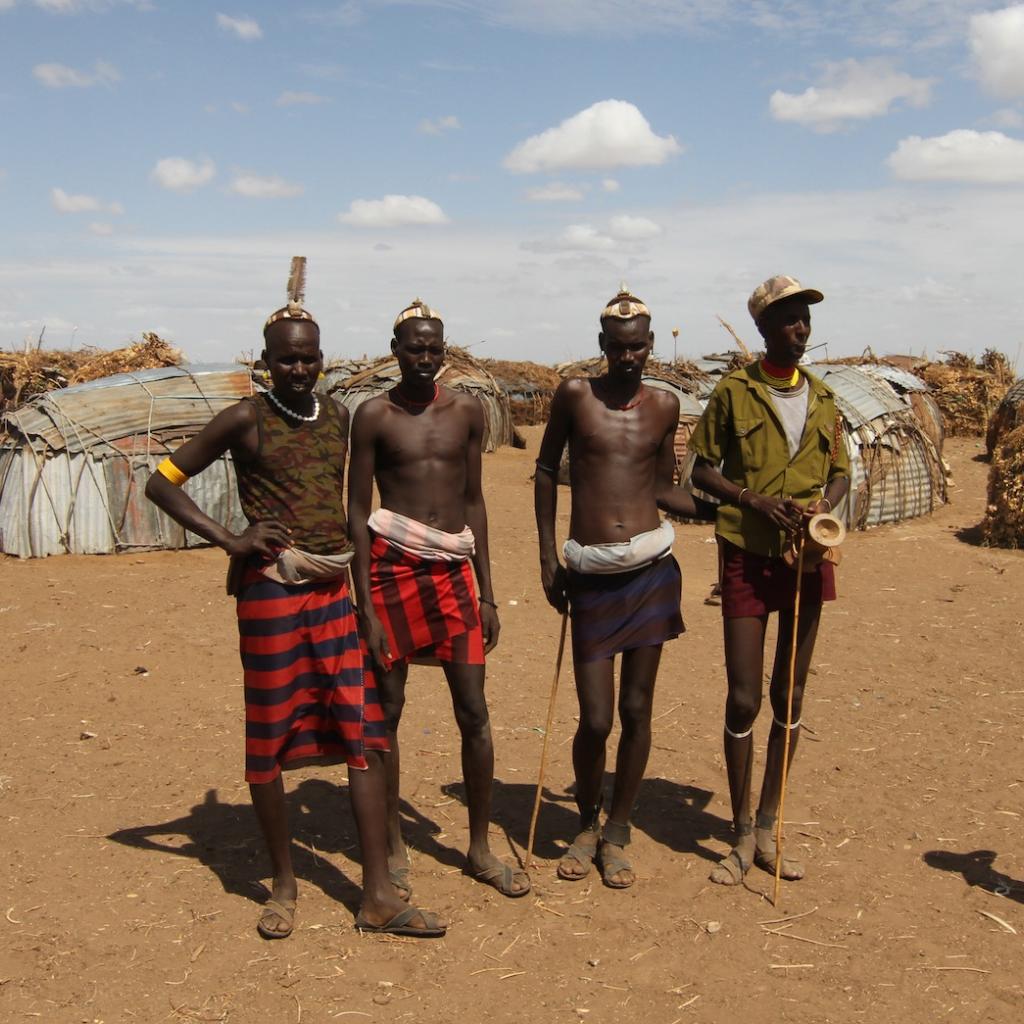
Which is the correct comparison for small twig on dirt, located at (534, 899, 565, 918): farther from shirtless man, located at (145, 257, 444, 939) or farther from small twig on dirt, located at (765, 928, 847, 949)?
small twig on dirt, located at (765, 928, 847, 949)

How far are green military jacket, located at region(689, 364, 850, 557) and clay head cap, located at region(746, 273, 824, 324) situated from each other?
Result: 0.73ft

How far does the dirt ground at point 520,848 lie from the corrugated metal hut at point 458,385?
9494 mm

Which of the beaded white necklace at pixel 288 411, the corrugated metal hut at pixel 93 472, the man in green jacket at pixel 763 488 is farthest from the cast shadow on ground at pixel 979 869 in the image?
the corrugated metal hut at pixel 93 472

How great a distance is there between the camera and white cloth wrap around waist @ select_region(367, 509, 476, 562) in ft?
11.9

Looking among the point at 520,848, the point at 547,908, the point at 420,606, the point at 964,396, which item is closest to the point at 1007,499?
the point at 520,848

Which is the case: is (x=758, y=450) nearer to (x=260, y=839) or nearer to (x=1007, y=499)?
(x=260, y=839)

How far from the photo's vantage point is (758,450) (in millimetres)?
3816

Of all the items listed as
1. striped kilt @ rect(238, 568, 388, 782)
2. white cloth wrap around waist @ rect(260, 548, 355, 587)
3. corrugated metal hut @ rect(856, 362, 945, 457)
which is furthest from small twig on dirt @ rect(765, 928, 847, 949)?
corrugated metal hut @ rect(856, 362, 945, 457)

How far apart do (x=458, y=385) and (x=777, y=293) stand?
13627mm

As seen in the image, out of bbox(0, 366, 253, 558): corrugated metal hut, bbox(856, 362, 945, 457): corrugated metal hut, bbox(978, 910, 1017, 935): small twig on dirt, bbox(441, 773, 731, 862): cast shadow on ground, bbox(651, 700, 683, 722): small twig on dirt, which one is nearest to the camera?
bbox(978, 910, 1017, 935): small twig on dirt

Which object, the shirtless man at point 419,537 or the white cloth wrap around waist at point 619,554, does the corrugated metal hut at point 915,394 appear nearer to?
the white cloth wrap around waist at point 619,554

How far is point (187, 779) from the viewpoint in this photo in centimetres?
488

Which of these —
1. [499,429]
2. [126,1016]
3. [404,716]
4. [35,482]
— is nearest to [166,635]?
[404,716]

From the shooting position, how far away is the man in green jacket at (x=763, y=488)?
3.77 m
